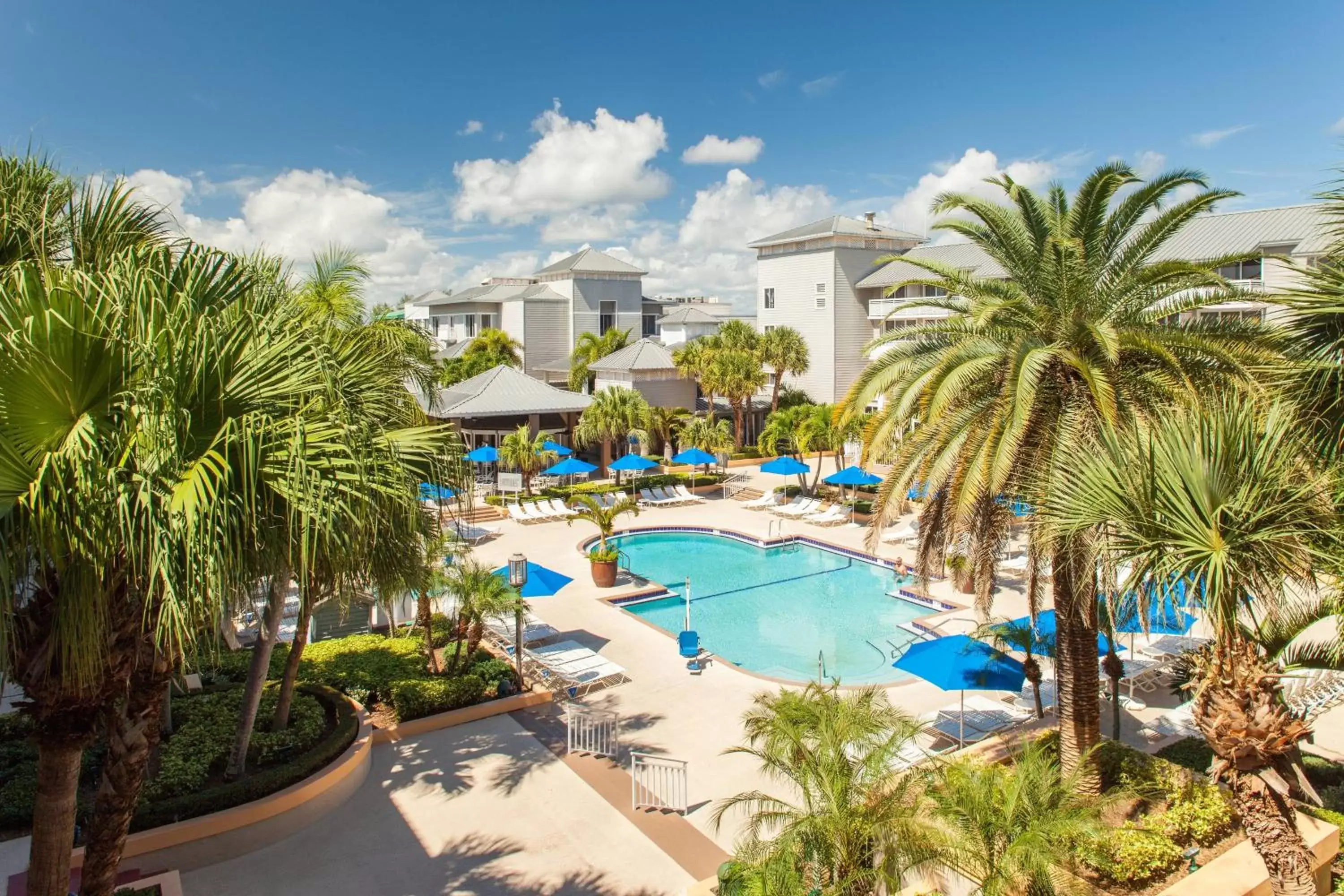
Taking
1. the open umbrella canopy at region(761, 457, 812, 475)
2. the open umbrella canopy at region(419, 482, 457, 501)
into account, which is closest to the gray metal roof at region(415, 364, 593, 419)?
the open umbrella canopy at region(761, 457, 812, 475)

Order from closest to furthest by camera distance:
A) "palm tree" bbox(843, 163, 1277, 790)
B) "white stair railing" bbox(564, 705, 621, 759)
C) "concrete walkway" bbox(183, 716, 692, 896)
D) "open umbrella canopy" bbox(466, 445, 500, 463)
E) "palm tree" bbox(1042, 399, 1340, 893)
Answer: "palm tree" bbox(1042, 399, 1340, 893), "concrete walkway" bbox(183, 716, 692, 896), "palm tree" bbox(843, 163, 1277, 790), "white stair railing" bbox(564, 705, 621, 759), "open umbrella canopy" bbox(466, 445, 500, 463)

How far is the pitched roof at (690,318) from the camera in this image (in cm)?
5662

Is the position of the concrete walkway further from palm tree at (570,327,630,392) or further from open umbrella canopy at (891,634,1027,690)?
palm tree at (570,327,630,392)

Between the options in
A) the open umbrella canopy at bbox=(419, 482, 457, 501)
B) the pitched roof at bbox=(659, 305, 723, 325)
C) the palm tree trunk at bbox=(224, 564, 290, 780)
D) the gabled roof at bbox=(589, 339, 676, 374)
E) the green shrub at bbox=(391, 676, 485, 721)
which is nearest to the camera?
the open umbrella canopy at bbox=(419, 482, 457, 501)

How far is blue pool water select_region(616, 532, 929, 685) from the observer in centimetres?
1778

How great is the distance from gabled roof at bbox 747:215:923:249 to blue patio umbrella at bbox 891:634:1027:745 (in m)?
33.9

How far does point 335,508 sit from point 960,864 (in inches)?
240

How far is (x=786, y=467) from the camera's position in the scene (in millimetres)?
29062

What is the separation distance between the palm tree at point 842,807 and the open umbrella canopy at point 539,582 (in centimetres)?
842

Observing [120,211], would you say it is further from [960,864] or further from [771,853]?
[960,864]

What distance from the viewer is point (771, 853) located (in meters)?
7.40

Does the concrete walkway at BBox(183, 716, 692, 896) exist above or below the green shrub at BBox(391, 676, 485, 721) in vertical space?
below

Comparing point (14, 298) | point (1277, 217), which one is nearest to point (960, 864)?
point (14, 298)

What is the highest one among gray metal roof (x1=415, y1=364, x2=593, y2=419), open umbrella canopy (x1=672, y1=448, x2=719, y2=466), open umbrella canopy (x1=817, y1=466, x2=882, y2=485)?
gray metal roof (x1=415, y1=364, x2=593, y2=419)
